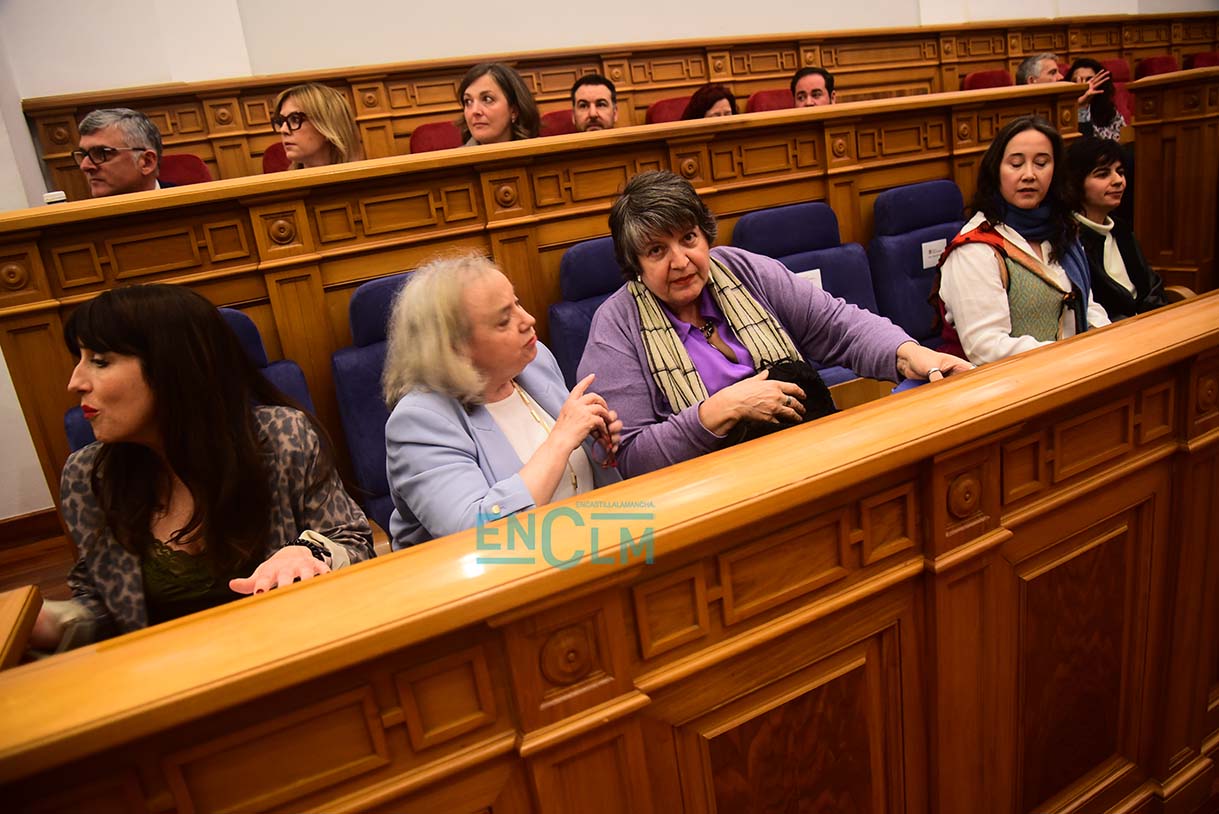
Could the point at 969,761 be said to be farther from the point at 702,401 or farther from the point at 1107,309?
the point at 1107,309

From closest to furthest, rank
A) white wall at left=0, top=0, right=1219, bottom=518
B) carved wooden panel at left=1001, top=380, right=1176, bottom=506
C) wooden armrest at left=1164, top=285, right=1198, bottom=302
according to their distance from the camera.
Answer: carved wooden panel at left=1001, top=380, right=1176, bottom=506 < wooden armrest at left=1164, top=285, right=1198, bottom=302 < white wall at left=0, top=0, right=1219, bottom=518

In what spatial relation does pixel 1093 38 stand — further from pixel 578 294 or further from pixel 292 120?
pixel 292 120

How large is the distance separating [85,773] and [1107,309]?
1.35 m

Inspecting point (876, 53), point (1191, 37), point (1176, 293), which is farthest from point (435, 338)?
point (1191, 37)

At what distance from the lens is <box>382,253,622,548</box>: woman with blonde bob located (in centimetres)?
62

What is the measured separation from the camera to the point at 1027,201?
1030 mm

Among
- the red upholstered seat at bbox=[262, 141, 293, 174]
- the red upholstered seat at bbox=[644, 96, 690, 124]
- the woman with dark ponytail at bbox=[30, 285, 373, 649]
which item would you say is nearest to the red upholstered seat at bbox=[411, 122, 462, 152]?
the red upholstered seat at bbox=[262, 141, 293, 174]

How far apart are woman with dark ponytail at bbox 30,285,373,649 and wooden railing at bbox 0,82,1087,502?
1.17 ft

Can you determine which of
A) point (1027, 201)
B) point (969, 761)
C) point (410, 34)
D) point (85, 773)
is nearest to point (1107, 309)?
point (1027, 201)

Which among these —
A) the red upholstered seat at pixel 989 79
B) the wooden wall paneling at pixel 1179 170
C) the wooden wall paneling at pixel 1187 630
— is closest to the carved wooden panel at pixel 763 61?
the red upholstered seat at pixel 989 79

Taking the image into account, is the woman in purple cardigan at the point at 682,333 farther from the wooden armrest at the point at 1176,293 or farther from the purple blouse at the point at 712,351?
the wooden armrest at the point at 1176,293

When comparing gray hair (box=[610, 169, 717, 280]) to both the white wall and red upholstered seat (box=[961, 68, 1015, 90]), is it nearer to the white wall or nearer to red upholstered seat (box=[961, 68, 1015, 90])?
the white wall

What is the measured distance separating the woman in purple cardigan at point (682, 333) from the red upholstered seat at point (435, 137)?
4.35ft

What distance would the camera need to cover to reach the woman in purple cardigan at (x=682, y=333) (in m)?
0.76
